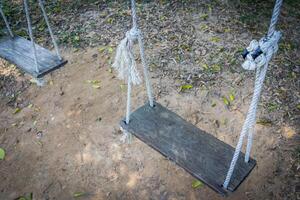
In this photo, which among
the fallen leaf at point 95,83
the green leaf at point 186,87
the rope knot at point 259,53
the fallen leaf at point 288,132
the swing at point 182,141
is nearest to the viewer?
the rope knot at point 259,53

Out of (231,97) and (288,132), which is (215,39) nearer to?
(231,97)

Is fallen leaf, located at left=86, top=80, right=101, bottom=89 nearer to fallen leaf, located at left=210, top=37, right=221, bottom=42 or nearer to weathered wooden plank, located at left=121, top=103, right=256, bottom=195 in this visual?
weathered wooden plank, located at left=121, top=103, right=256, bottom=195

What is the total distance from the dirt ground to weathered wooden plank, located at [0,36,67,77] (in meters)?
0.60

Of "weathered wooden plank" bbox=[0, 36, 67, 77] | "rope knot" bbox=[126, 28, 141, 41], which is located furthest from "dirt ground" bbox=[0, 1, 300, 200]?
"rope knot" bbox=[126, 28, 141, 41]

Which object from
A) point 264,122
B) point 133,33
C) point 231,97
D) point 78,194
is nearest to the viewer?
point 133,33

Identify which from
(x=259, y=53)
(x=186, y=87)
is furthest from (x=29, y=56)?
(x=259, y=53)

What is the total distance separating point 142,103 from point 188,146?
121 centimetres

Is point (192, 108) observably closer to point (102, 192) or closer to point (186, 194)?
point (186, 194)

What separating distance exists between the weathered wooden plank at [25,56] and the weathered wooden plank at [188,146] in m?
0.93

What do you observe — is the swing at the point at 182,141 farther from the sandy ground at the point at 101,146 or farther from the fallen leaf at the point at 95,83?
the fallen leaf at the point at 95,83

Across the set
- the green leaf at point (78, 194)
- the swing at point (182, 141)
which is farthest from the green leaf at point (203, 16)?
the green leaf at point (78, 194)

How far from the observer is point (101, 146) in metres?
2.81

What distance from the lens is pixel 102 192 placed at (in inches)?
99.1

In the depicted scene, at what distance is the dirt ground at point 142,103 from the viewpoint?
2.55m
